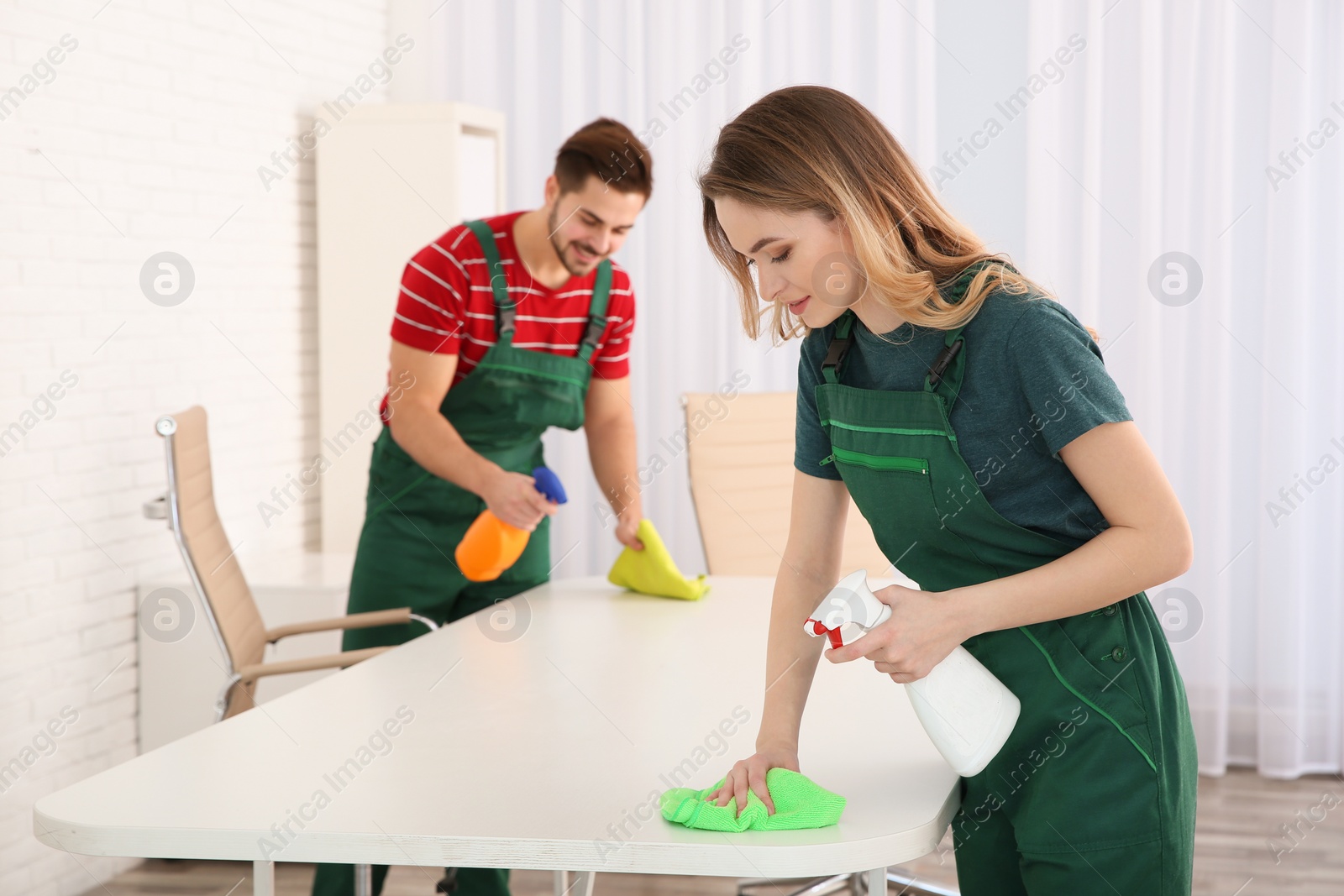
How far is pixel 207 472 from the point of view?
7.98ft

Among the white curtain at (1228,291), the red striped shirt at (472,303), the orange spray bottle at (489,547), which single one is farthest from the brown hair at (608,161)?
the white curtain at (1228,291)

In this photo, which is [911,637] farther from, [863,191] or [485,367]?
[485,367]

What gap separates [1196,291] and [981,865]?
9.16ft

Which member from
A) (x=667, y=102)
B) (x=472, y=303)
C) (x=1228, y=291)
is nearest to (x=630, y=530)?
(x=472, y=303)

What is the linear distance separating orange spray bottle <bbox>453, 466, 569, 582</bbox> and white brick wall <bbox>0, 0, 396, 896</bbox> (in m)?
1.17

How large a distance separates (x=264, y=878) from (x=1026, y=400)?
0.88 metres

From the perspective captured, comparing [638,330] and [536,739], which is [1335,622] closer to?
[638,330]

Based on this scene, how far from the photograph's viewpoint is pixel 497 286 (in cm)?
227

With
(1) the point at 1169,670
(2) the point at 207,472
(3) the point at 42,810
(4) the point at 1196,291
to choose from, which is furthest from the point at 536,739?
(4) the point at 1196,291

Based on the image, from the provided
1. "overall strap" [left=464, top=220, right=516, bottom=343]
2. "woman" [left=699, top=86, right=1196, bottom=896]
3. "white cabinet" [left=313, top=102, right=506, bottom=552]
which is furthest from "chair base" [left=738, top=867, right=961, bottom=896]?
"white cabinet" [left=313, top=102, right=506, bottom=552]

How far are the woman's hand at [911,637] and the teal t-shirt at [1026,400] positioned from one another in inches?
5.8

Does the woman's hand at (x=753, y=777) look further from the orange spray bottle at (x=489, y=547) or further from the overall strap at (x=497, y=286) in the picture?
the overall strap at (x=497, y=286)

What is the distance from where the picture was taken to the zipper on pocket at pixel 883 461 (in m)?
1.19

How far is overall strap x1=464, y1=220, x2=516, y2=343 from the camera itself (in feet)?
7.45
